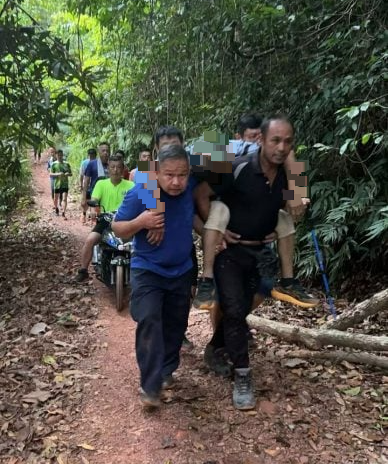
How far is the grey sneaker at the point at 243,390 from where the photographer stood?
3.61 m

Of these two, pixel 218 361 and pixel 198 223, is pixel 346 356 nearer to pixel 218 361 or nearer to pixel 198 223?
pixel 218 361

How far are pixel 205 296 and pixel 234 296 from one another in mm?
252

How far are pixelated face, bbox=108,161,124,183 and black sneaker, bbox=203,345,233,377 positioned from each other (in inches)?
137

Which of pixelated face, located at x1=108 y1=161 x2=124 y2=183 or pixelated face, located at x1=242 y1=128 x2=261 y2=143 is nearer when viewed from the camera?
pixelated face, located at x1=242 y1=128 x2=261 y2=143

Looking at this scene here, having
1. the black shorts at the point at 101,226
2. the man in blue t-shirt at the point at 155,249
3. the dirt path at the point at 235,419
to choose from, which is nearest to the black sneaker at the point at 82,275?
the black shorts at the point at 101,226

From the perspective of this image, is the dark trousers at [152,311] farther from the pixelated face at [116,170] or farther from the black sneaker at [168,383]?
the pixelated face at [116,170]

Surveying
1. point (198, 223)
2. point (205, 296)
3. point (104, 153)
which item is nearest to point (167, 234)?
point (198, 223)

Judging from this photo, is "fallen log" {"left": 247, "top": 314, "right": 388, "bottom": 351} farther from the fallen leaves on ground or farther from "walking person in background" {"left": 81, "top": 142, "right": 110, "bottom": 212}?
"walking person in background" {"left": 81, "top": 142, "right": 110, "bottom": 212}

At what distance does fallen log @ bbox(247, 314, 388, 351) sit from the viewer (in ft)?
13.5

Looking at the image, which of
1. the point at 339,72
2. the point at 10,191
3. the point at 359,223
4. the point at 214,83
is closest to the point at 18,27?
the point at 214,83

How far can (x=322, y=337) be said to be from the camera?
4348mm

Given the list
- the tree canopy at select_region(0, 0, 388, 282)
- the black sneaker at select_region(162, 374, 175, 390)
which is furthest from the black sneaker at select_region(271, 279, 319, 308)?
the tree canopy at select_region(0, 0, 388, 282)

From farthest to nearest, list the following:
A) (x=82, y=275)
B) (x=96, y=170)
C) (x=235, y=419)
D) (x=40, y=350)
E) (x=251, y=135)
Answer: (x=96, y=170), (x=82, y=275), (x=251, y=135), (x=40, y=350), (x=235, y=419)

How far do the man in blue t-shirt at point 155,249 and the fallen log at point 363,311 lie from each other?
5.79 feet
